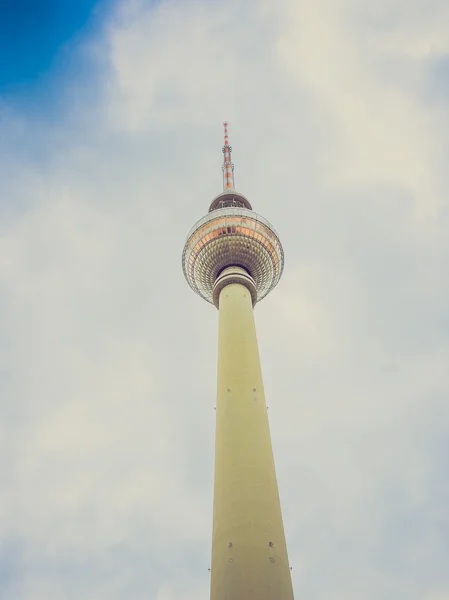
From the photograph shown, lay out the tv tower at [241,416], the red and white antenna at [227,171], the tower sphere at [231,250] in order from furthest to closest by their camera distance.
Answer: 1. the red and white antenna at [227,171]
2. the tower sphere at [231,250]
3. the tv tower at [241,416]

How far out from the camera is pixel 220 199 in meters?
49.7

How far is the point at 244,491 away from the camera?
23.5 meters

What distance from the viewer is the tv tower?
20953 mm

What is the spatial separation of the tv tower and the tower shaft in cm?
4

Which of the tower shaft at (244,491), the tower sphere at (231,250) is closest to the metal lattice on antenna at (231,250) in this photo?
the tower sphere at (231,250)

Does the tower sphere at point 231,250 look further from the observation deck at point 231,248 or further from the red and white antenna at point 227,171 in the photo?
the red and white antenna at point 227,171

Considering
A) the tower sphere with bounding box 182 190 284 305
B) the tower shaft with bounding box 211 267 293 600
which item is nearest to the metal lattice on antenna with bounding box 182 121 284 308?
the tower sphere with bounding box 182 190 284 305

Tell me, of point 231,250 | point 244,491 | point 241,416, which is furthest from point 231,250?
point 244,491

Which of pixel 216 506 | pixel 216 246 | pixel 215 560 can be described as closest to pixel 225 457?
pixel 216 506

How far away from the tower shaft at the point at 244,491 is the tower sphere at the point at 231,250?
9.41 m

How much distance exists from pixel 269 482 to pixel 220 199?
32.1m

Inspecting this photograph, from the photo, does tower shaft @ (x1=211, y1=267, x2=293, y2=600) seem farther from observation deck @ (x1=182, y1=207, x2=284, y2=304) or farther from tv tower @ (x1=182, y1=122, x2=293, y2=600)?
observation deck @ (x1=182, y1=207, x2=284, y2=304)

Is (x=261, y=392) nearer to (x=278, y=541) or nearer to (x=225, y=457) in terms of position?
(x=225, y=457)

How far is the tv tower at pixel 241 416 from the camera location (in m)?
21.0
